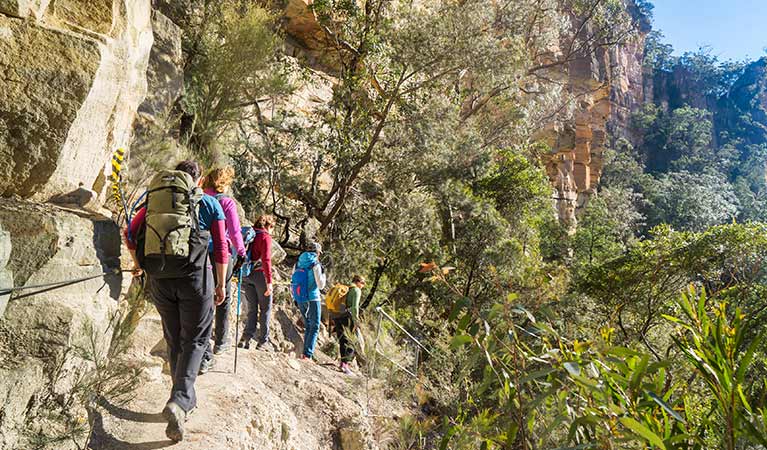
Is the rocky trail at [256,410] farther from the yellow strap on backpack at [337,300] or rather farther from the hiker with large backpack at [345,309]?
the yellow strap on backpack at [337,300]

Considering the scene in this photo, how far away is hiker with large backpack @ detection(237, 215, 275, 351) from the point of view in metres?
4.46

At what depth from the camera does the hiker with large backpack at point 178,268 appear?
101 inches

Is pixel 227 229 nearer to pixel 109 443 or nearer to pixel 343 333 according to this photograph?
pixel 109 443

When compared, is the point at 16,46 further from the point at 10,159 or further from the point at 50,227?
the point at 50,227

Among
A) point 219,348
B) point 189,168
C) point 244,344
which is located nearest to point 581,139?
point 244,344

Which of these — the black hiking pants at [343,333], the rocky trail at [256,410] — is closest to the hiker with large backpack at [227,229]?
the rocky trail at [256,410]

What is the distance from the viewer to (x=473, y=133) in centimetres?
1190

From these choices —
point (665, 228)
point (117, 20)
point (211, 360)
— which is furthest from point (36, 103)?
point (665, 228)

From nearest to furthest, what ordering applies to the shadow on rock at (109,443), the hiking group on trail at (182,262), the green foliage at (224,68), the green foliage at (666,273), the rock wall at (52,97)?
1. the shadow on rock at (109,443)
2. the hiking group on trail at (182,262)
3. the rock wall at (52,97)
4. the green foliage at (224,68)
5. the green foliage at (666,273)

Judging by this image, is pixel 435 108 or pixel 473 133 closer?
pixel 435 108

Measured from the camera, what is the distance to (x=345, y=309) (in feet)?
19.9

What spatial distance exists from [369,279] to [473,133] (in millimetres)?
4217

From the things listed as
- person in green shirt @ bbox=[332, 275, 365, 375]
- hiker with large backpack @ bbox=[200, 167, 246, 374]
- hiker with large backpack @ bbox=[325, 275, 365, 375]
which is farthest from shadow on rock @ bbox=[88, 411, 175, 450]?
hiker with large backpack @ bbox=[325, 275, 365, 375]

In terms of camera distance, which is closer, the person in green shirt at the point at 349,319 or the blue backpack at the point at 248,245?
the blue backpack at the point at 248,245
